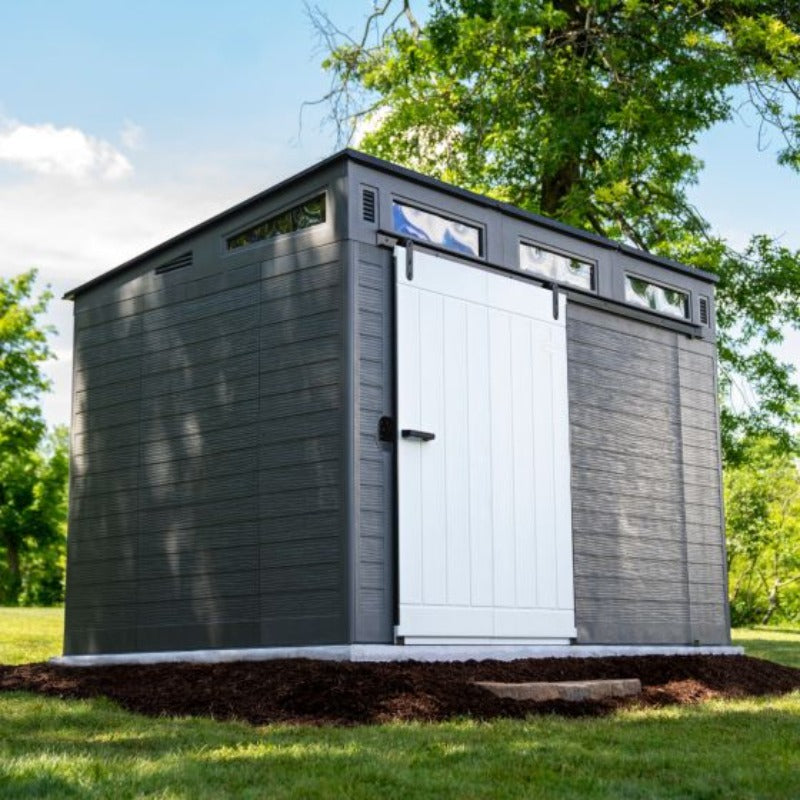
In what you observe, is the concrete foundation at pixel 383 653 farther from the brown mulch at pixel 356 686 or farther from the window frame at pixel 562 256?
the window frame at pixel 562 256

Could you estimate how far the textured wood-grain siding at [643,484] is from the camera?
8945mm

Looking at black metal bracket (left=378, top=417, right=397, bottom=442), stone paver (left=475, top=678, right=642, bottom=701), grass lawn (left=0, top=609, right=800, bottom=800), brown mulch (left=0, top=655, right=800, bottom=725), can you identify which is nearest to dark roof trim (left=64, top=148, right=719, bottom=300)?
black metal bracket (left=378, top=417, right=397, bottom=442)

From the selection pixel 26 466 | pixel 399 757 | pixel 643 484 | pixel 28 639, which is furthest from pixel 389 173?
pixel 26 466

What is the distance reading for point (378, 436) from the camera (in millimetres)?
7391

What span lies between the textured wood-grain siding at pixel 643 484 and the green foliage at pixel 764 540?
64.8ft

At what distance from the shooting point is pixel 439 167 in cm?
1658

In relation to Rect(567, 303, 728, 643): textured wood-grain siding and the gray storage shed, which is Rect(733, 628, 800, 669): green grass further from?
the gray storage shed

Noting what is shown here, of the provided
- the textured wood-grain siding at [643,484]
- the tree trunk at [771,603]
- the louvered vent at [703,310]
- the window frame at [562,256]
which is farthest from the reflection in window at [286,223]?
the tree trunk at [771,603]

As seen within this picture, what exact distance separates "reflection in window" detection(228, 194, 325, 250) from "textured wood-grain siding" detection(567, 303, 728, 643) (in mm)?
2313

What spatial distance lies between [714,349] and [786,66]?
6032 mm

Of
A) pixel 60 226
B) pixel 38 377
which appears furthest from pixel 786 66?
pixel 38 377

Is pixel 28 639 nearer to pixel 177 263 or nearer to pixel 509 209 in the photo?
pixel 177 263

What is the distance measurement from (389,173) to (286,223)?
0.76 meters

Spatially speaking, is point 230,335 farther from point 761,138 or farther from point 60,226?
point 60,226
